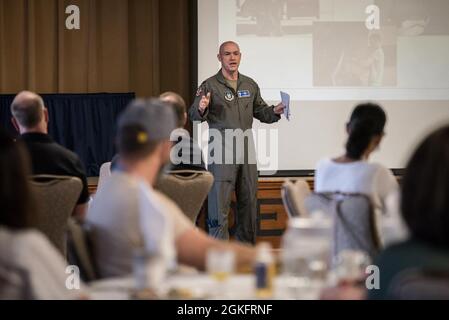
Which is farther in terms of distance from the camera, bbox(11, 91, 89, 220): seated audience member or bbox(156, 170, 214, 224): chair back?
bbox(156, 170, 214, 224): chair back

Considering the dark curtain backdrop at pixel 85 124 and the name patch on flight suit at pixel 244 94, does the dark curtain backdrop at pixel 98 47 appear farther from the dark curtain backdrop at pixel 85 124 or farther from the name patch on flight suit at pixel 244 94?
the name patch on flight suit at pixel 244 94

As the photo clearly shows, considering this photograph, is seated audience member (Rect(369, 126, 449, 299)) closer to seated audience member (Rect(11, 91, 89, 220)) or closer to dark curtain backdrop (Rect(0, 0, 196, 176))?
seated audience member (Rect(11, 91, 89, 220))

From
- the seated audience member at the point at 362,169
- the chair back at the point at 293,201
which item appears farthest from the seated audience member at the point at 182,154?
the chair back at the point at 293,201

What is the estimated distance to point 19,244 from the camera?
8.03 ft

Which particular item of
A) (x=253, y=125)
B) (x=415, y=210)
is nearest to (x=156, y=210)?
(x=415, y=210)

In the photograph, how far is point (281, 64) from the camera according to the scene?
326 inches

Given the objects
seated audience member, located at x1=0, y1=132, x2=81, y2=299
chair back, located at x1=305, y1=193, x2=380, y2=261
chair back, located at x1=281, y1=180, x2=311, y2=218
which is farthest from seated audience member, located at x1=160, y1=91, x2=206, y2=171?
seated audience member, located at x1=0, y1=132, x2=81, y2=299

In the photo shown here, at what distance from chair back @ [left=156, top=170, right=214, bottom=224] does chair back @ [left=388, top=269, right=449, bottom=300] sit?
3.04 meters

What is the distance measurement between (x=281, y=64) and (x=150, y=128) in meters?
5.32

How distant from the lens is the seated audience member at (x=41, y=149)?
486cm

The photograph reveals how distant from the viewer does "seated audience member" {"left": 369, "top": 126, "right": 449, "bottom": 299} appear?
2.05 m

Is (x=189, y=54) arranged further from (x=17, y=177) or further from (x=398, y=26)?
(x=17, y=177)

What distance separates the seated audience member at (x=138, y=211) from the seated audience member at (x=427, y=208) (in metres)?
0.92

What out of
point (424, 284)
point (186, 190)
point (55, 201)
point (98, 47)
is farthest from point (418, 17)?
point (424, 284)
